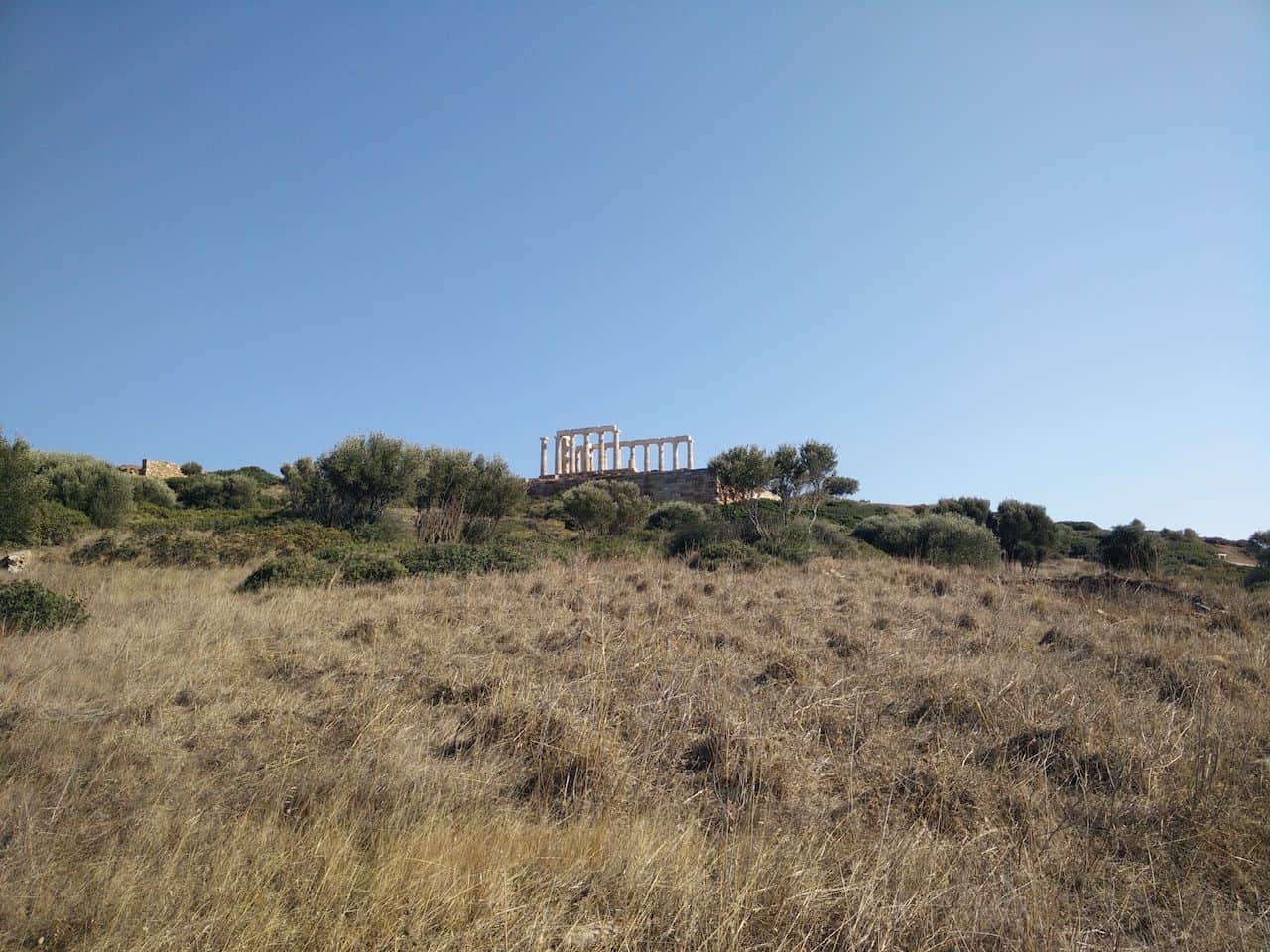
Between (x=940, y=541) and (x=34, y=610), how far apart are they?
22367mm

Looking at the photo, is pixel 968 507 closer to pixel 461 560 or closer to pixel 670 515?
pixel 670 515

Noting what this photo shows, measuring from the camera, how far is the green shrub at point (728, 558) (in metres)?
14.2

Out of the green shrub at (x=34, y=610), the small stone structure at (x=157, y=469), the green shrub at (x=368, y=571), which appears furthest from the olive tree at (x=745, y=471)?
the small stone structure at (x=157, y=469)

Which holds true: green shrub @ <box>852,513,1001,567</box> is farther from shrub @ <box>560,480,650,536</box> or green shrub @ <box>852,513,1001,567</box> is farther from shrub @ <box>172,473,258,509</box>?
shrub @ <box>172,473,258,509</box>

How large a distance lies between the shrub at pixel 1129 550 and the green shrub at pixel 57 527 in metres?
25.8

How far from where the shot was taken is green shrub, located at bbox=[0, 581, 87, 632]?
24.7 feet

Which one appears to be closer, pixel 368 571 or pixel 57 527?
pixel 368 571

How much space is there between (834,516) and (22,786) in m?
38.2

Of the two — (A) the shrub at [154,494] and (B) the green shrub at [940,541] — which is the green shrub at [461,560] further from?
(A) the shrub at [154,494]

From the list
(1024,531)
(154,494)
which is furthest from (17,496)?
(1024,531)

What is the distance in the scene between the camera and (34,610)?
7730mm

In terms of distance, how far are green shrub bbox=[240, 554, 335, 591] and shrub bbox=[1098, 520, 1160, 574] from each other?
710 inches

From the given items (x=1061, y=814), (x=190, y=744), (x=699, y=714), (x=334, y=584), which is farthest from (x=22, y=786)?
(x=334, y=584)

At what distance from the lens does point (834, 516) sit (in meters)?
39.6
